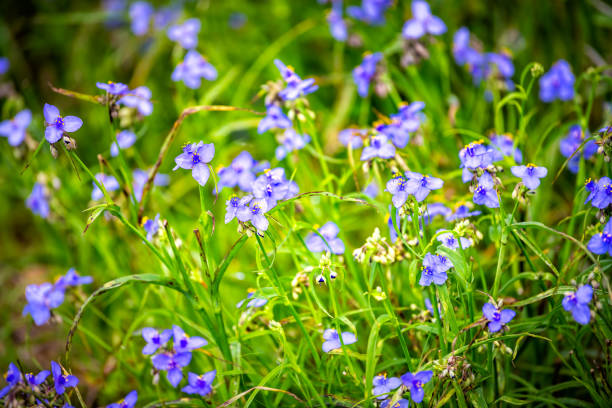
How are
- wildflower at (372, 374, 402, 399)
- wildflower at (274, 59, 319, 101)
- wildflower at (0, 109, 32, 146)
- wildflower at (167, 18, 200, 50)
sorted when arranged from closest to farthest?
1. wildflower at (372, 374, 402, 399)
2. wildflower at (274, 59, 319, 101)
3. wildflower at (0, 109, 32, 146)
4. wildflower at (167, 18, 200, 50)

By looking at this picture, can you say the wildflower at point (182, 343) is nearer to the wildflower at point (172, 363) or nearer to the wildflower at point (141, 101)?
the wildflower at point (172, 363)

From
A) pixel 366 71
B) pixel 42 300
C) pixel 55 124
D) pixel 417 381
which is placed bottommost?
pixel 417 381

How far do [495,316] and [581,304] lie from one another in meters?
0.23

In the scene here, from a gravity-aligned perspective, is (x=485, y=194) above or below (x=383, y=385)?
above

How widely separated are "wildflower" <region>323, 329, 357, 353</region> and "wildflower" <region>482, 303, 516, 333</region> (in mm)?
393

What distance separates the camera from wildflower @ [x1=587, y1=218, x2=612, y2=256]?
4.38ft

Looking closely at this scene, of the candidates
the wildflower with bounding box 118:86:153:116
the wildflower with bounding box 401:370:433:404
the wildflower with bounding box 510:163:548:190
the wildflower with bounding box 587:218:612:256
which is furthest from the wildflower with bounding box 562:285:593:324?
the wildflower with bounding box 118:86:153:116

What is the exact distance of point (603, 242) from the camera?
1.35 metres

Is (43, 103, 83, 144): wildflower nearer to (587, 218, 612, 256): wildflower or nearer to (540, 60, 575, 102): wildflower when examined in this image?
(587, 218, 612, 256): wildflower

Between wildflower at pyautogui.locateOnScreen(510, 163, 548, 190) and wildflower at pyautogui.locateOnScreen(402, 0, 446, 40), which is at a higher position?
wildflower at pyautogui.locateOnScreen(402, 0, 446, 40)

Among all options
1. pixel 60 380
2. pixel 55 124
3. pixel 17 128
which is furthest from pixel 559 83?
pixel 17 128

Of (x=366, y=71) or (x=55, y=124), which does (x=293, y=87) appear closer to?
(x=366, y=71)

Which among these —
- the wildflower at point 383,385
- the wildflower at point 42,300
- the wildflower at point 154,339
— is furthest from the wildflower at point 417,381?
the wildflower at point 42,300

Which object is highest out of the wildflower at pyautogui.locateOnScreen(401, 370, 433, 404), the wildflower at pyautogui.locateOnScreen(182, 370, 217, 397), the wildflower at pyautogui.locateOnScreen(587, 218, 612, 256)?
the wildflower at pyautogui.locateOnScreen(587, 218, 612, 256)
